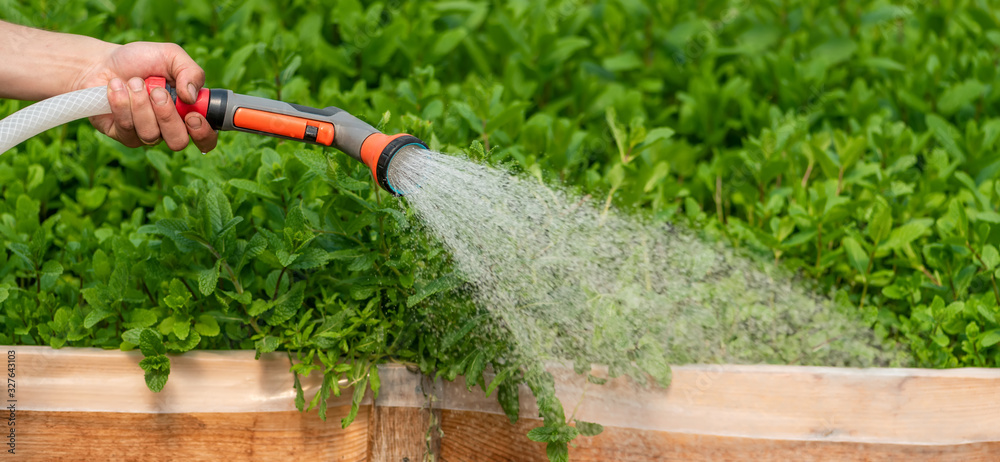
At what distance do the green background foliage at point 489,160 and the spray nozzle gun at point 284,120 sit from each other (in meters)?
0.08

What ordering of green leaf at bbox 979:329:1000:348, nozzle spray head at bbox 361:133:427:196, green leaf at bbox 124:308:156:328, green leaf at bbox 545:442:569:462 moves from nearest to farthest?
nozzle spray head at bbox 361:133:427:196 → green leaf at bbox 545:442:569:462 → green leaf at bbox 124:308:156:328 → green leaf at bbox 979:329:1000:348

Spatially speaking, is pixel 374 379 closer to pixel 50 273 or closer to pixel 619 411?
pixel 619 411

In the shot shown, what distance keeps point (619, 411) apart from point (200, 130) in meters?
1.07

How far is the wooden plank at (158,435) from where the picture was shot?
65.7 inches

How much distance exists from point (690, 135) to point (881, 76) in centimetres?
94

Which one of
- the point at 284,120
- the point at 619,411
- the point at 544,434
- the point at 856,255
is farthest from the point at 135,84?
the point at 856,255

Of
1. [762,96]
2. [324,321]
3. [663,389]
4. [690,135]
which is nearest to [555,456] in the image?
[663,389]

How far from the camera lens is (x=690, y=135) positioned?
9.55 feet

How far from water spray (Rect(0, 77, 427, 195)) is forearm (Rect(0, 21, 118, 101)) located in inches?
8.8

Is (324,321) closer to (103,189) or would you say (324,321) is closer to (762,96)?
(103,189)

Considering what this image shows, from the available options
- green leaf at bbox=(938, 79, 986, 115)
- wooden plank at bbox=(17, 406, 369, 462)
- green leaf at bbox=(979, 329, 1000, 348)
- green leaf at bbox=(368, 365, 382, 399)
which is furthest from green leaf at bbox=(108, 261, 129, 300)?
green leaf at bbox=(938, 79, 986, 115)

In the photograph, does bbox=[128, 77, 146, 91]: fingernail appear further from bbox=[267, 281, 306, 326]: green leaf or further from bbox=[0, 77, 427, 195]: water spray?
bbox=[267, 281, 306, 326]: green leaf

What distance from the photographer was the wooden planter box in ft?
5.42

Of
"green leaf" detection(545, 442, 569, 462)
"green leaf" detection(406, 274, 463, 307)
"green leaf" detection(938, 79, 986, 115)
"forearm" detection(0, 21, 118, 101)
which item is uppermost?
"forearm" detection(0, 21, 118, 101)
